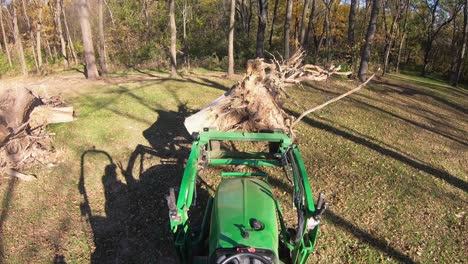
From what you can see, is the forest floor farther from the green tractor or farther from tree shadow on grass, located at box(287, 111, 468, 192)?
the green tractor

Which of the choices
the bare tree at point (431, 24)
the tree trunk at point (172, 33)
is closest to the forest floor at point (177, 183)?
the tree trunk at point (172, 33)

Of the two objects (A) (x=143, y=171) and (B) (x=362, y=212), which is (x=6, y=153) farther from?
(B) (x=362, y=212)

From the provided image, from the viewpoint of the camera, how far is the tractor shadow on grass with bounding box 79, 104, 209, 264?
6.52m

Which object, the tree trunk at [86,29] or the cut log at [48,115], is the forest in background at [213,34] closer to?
the tree trunk at [86,29]

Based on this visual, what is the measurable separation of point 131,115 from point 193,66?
13847 mm

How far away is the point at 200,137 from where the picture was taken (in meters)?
6.43

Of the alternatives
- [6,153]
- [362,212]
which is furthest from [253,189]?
[6,153]

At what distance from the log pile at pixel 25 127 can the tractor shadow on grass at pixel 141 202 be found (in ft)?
4.46

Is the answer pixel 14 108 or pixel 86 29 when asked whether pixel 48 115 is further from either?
pixel 86 29

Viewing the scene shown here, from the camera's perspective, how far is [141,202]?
8.02 metres

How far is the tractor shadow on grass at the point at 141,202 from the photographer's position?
6.52 metres

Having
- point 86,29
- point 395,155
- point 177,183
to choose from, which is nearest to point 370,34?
point 395,155

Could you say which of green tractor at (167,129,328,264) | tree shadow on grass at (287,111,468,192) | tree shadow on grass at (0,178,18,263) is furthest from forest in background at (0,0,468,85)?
green tractor at (167,129,328,264)

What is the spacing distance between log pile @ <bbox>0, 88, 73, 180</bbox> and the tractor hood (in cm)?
646
